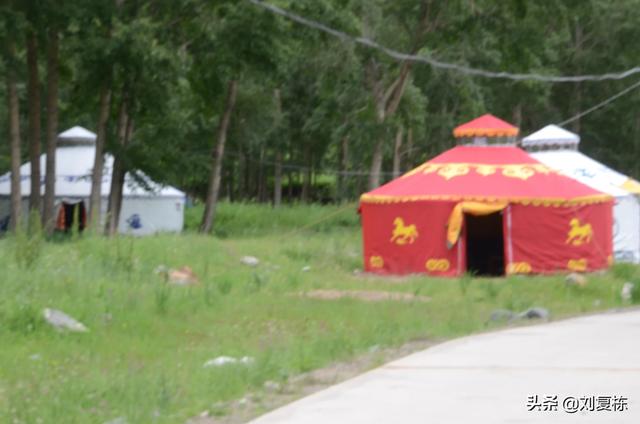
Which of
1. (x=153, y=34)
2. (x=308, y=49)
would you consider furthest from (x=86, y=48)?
(x=308, y=49)

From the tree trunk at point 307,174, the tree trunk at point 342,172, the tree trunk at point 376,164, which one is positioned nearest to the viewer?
the tree trunk at point 376,164

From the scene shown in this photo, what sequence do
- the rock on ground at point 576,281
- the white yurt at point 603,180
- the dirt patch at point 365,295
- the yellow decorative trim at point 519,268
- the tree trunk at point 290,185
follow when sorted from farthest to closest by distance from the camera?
the tree trunk at point 290,185, the white yurt at point 603,180, the yellow decorative trim at point 519,268, the rock on ground at point 576,281, the dirt patch at point 365,295

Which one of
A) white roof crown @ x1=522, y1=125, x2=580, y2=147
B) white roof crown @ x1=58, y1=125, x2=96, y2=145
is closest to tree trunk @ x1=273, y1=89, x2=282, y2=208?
white roof crown @ x1=58, y1=125, x2=96, y2=145

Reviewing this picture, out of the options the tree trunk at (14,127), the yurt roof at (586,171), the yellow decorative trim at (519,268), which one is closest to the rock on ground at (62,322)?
the yellow decorative trim at (519,268)

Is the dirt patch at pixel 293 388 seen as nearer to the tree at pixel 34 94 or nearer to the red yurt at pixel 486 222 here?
the red yurt at pixel 486 222

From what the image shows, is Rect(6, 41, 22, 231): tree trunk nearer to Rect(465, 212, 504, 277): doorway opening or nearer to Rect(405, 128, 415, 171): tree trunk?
Rect(465, 212, 504, 277): doorway opening

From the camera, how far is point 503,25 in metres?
35.8

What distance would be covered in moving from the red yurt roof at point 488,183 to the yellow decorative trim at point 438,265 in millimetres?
1203

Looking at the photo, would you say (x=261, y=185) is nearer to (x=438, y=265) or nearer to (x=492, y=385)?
(x=438, y=265)

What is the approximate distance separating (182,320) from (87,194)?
84.0ft

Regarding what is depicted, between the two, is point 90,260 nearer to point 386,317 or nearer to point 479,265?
point 386,317

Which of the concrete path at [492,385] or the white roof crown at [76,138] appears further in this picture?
the white roof crown at [76,138]

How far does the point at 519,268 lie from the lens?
24.0 m

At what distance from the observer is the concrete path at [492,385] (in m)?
8.06
